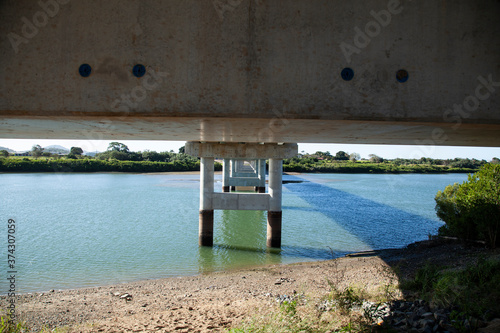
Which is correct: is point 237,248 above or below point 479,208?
below

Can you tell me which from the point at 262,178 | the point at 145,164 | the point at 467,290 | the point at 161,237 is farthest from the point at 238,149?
the point at 145,164

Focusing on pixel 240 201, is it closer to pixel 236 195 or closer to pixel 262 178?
pixel 236 195

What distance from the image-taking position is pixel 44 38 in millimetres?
5293

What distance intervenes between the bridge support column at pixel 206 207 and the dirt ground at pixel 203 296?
4836 mm

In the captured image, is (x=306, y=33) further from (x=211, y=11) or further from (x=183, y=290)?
(x=183, y=290)

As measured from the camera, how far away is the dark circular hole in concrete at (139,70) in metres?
5.30

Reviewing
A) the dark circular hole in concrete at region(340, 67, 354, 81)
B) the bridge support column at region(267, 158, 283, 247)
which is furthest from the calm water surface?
the dark circular hole in concrete at region(340, 67, 354, 81)

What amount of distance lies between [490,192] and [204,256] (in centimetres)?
1266

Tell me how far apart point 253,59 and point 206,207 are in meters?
14.7

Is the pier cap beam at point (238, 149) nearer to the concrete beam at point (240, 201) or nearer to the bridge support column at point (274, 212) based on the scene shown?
the bridge support column at point (274, 212)

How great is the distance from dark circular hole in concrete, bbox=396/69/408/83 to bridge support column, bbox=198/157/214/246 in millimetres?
14998

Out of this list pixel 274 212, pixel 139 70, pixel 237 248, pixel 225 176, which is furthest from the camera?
pixel 225 176

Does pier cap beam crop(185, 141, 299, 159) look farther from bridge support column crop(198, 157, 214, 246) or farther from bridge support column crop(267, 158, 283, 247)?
bridge support column crop(267, 158, 283, 247)

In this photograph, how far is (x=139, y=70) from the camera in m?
5.30
